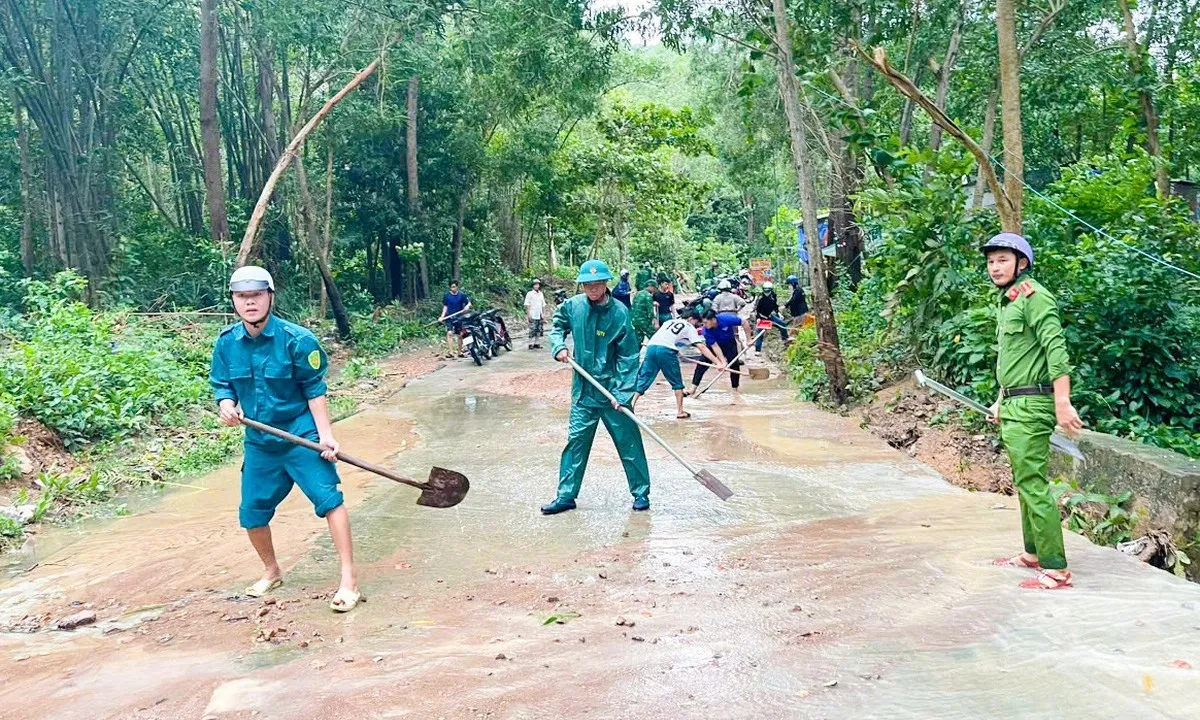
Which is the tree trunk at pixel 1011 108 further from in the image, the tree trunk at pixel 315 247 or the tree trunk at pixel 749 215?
the tree trunk at pixel 749 215

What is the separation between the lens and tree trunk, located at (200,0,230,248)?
16.3 m

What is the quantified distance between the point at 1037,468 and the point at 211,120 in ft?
53.5

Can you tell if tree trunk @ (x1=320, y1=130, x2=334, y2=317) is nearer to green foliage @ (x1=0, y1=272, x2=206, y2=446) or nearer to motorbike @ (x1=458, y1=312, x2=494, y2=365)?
motorbike @ (x1=458, y1=312, x2=494, y2=365)

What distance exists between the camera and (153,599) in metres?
4.91

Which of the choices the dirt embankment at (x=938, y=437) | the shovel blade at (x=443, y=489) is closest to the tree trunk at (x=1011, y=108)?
the dirt embankment at (x=938, y=437)

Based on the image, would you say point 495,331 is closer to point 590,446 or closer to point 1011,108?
point 1011,108

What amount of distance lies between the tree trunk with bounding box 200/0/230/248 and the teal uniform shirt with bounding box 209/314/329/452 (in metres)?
13.6

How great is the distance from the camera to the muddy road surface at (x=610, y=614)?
3.23 meters

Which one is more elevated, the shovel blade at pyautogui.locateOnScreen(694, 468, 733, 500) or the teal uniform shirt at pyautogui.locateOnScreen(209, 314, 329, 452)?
the teal uniform shirt at pyautogui.locateOnScreen(209, 314, 329, 452)

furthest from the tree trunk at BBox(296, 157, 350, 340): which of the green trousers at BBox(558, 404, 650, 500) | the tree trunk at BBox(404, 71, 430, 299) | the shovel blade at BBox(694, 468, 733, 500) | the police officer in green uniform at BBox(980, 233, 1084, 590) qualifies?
the police officer in green uniform at BBox(980, 233, 1084, 590)

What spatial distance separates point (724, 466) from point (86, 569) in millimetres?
4710

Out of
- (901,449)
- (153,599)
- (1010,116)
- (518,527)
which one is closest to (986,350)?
(901,449)

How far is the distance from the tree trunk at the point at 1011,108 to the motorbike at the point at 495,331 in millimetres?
11084

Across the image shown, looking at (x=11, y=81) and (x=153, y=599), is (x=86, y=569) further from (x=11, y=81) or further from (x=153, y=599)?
(x=11, y=81)
